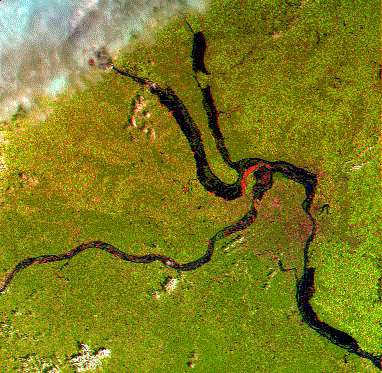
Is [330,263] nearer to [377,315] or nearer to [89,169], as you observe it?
[377,315]

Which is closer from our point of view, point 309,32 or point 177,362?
point 309,32

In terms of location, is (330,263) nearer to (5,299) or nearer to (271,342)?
(271,342)

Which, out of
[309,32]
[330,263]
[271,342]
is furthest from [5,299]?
[309,32]

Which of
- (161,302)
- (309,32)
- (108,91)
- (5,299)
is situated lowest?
(161,302)

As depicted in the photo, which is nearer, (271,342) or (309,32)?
(309,32)

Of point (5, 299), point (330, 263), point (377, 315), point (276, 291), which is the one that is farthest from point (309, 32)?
point (5, 299)

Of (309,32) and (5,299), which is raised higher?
(309,32)
